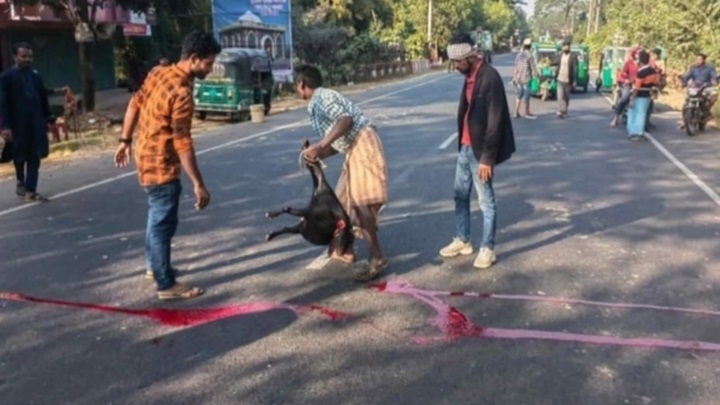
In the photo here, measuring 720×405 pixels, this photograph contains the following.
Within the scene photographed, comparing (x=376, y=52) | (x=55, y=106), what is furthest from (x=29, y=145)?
(x=376, y=52)

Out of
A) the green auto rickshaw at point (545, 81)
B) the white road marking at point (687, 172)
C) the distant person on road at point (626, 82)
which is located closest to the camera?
the white road marking at point (687, 172)

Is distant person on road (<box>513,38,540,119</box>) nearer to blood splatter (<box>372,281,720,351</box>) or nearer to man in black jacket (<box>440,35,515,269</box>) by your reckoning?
man in black jacket (<box>440,35,515,269</box>)

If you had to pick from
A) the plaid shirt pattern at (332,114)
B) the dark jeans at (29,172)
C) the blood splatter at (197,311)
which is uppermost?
the plaid shirt pattern at (332,114)

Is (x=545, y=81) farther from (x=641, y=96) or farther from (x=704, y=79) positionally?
(x=641, y=96)

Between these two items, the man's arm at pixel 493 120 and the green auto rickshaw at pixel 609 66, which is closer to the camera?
the man's arm at pixel 493 120

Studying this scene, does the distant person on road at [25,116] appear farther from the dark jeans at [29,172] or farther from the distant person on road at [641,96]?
the distant person on road at [641,96]

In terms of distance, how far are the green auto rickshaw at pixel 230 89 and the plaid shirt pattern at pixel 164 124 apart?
46.0 feet

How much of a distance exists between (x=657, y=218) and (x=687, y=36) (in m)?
22.7

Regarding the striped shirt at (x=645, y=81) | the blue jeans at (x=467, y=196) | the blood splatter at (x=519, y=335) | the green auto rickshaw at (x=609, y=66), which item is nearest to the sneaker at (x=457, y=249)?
the blue jeans at (x=467, y=196)

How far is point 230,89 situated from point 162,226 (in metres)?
14.2

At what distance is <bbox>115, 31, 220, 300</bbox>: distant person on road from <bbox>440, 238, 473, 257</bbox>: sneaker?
6.88ft

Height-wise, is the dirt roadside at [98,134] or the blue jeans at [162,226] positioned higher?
the blue jeans at [162,226]

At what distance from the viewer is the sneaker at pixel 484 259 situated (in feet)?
19.5

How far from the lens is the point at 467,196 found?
6211 millimetres
